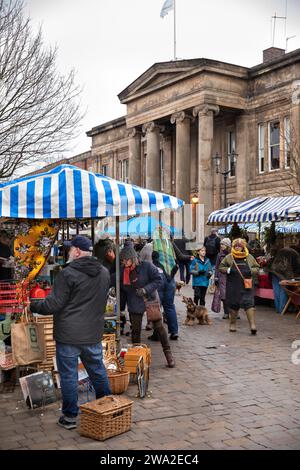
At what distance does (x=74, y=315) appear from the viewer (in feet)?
16.6

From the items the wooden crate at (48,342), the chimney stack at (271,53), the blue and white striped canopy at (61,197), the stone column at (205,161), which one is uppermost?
the chimney stack at (271,53)

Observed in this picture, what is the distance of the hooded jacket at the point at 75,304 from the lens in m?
5.04

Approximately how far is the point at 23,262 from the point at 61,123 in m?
9.82

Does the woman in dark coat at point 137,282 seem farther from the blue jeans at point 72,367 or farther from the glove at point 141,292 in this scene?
the blue jeans at point 72,367

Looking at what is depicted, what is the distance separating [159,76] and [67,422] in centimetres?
3288

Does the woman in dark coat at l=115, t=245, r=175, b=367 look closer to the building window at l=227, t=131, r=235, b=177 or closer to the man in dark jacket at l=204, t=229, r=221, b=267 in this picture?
the man in dark jacket at l=204, t=229, r=221, b=267

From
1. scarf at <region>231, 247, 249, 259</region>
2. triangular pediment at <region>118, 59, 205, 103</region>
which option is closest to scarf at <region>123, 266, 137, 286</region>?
scarf at <region>231, 247, 249, 259</region>

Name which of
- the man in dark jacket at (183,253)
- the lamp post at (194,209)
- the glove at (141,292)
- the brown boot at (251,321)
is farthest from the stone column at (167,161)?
the glove at (141,292)

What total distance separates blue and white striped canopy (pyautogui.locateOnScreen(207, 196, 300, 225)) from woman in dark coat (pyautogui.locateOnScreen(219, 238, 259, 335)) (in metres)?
3.42

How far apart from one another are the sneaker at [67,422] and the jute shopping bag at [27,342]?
1030 millimetres

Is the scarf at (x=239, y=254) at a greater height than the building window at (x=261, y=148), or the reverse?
the building window at (x=261, y=148)

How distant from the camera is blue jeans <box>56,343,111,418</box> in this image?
509 cm

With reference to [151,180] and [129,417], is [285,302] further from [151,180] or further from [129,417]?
[151,180]

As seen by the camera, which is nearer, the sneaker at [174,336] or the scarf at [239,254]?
the sneaker at [174,336]
